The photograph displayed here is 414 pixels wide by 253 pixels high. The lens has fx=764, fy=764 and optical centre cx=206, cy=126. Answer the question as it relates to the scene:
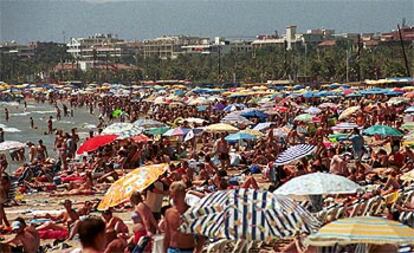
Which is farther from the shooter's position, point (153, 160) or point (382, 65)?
point (382, 65)

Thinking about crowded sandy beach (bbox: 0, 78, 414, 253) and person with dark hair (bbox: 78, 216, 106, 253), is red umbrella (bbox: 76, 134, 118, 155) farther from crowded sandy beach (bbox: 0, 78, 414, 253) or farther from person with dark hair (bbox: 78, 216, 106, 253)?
person with dark hair (bbox: 78, 216, 106, 253)

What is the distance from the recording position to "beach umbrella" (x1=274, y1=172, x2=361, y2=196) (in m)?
8.10

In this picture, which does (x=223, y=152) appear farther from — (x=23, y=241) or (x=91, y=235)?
(x=91, y=235)

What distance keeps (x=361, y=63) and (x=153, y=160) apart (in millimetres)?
52596

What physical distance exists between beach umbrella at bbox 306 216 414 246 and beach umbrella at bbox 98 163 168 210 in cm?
309

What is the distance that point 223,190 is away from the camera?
648 cm

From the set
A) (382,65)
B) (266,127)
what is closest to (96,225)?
(266,127)

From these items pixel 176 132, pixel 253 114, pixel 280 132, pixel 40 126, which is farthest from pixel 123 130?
pixel 40 126

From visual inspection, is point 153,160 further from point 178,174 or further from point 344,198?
point 344,198

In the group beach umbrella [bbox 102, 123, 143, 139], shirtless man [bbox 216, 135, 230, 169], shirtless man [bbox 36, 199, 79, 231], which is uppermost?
beach umbrella [bbox 102, 123, 143, 139]

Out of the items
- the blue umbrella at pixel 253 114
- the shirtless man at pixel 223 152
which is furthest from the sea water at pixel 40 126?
the shirtless man at pixel 223 152

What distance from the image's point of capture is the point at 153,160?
17.5m

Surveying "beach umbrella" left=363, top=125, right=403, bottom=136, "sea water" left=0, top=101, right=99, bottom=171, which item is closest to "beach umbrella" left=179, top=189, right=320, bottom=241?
"beach umbrella" left=363, top=125, right=403, bottom=136

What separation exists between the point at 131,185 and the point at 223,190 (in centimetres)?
192
